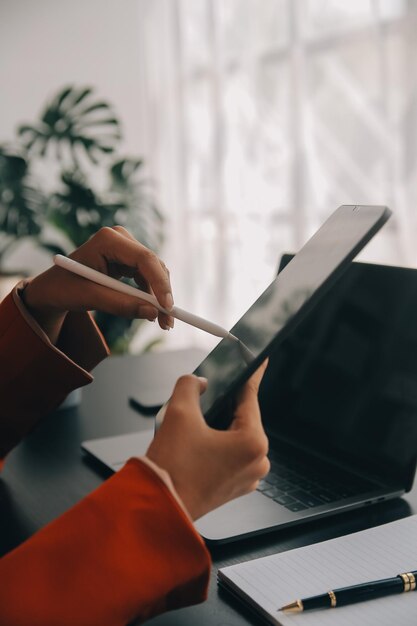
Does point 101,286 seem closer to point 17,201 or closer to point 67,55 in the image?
point 17,201

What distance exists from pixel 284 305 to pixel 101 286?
0.94ft

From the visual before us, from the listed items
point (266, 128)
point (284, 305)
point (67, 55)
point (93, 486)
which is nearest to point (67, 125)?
point (266, 128)

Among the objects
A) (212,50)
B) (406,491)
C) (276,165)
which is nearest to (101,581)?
(406,491)

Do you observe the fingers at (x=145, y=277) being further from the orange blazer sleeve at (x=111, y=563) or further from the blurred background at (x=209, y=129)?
the blurred background at (x=209, y=129)

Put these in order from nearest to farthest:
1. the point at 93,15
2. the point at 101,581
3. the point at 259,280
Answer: the point at 101,581 → the point at 259,280 → the point at 93,15

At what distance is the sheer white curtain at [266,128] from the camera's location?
2268 mm

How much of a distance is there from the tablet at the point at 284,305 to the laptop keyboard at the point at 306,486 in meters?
0.18

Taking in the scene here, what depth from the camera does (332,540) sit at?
0.64 m

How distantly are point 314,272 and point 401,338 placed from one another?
0.23 metres

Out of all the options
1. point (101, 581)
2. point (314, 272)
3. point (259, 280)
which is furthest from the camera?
point (259, 280)

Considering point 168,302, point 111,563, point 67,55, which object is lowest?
point 111,563

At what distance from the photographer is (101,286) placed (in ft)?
2.59

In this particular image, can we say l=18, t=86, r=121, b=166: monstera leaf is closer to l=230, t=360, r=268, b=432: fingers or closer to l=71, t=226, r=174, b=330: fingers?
l=71, t=226, r=174, b=330: fingers

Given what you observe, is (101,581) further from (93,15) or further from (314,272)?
(93,15)
